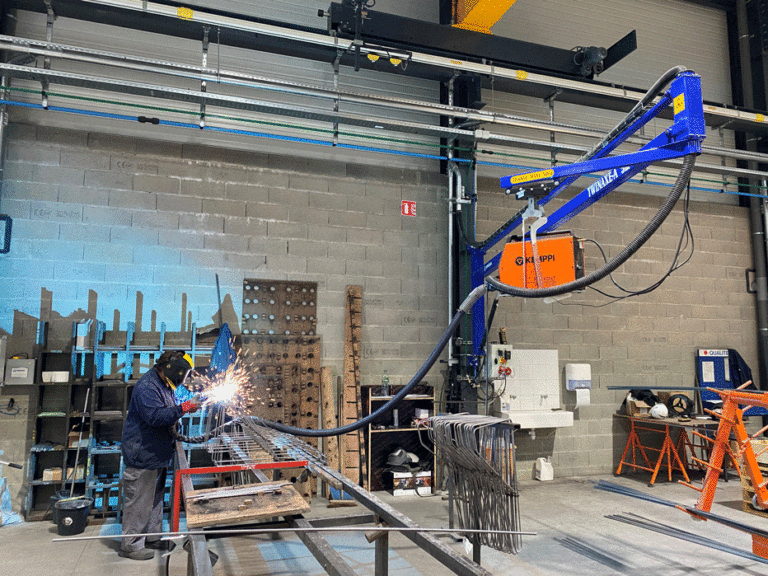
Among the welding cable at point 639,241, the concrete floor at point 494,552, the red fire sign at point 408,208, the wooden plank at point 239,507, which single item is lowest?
the concrete floor at point 494,552

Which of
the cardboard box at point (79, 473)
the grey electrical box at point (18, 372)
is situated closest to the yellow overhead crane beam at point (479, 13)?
the grey electrical box at point (18, 372)

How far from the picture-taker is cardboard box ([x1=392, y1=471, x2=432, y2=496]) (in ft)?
18.8

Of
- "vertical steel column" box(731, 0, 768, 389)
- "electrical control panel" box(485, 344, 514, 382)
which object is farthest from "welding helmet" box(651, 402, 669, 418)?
"vertical steel column" box(731, 0, 768, 389)

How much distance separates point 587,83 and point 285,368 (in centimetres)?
464

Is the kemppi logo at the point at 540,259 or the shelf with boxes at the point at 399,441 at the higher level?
the kemppi logo at the point at 540,259

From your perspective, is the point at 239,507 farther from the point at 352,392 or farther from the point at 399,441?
the point at 399,441

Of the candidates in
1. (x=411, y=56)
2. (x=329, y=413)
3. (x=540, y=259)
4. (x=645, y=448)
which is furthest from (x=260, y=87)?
(x=645, y=448)

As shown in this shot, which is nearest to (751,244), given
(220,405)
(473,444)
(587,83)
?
(587,83)

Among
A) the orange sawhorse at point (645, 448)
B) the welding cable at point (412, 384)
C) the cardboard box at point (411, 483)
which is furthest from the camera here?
the orange sawhorse at point (645, 448)

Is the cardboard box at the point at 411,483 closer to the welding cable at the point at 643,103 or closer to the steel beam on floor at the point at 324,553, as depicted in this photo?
the steel beam on floor at the point at 324,553

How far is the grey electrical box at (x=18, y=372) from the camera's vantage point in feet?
15.5

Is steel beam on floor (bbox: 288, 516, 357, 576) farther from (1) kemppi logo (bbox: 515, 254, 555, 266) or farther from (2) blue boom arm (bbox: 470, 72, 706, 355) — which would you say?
(2) blue boom arm (bbox: 470, 72, 706, 355)

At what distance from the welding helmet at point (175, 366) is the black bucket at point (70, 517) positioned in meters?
1.38

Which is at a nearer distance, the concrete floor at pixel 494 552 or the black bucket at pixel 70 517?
the concrete floor at pixel 494 552
